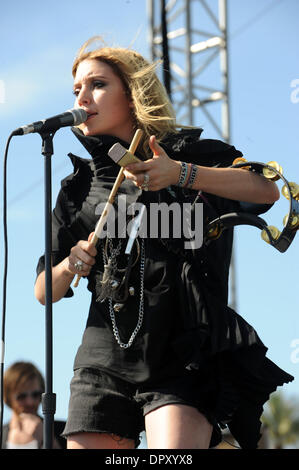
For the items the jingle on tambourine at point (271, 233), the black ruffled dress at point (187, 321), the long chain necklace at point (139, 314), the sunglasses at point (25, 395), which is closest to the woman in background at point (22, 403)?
the sunglasses at point (25, 395)

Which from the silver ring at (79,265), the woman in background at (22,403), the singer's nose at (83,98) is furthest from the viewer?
the woman in background at (22,403)

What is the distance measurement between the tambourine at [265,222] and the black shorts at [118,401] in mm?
524

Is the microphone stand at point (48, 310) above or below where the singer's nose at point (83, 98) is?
below

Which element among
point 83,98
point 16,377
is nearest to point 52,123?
point 83,98

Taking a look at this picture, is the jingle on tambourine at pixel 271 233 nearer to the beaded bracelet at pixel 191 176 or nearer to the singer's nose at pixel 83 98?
the beaded bracelet at pixel 191 176

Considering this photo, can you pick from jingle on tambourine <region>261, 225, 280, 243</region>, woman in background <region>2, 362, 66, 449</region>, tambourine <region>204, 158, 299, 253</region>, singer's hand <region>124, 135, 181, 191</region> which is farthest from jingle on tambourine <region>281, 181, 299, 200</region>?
woman in background <region>2, 362, 66, 449</region>

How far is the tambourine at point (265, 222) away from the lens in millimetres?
2611

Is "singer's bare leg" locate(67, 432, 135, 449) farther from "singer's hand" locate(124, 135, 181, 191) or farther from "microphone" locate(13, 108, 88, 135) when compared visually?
"microphone" locate(13, 108, 88, 135)

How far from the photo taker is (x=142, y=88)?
3027 millimetres

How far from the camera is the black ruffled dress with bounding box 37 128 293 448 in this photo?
265 centimetres

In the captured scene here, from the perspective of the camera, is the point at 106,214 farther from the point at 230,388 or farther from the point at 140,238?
the point at 230,388

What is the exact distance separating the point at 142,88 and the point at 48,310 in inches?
39.0

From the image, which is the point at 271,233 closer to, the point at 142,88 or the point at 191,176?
the point at 191,176

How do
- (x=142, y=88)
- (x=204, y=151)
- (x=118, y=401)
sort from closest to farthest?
(x=118, y=401)
(x=204, y=151)
(x=142, y=88)
